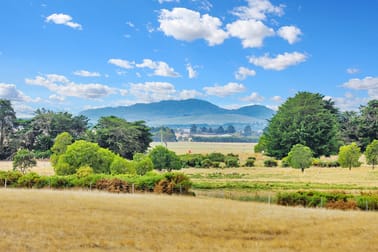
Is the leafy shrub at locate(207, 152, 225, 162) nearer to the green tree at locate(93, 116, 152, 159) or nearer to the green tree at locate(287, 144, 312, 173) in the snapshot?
the green tree at locate(93, 116, 152, 159)

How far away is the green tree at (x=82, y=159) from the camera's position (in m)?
56.5

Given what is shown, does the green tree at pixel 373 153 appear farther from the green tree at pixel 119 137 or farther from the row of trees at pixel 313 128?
the green tree at pixel 119 137

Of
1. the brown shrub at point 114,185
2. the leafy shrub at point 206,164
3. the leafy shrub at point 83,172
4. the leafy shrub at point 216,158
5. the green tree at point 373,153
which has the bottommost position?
the brown shrub at point 114,185

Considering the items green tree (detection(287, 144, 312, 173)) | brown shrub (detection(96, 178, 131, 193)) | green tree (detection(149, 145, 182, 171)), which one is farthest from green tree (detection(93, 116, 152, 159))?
brown shrub (detection(96, 178, 131, 193))

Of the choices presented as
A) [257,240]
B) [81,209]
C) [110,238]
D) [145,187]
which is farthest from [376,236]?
[145,187]

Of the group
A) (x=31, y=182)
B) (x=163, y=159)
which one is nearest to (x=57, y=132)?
(x=163, y=159)

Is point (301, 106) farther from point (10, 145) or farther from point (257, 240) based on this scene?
point (257, 240)

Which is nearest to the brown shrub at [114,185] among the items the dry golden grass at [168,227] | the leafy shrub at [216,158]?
the dry golden grass at [168,227]

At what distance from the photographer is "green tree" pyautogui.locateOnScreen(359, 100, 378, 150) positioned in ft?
367

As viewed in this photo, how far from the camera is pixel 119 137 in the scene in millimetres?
106188

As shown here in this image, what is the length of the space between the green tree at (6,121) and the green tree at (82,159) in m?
62.5

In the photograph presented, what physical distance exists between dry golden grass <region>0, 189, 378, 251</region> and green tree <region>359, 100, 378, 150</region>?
89807 mm

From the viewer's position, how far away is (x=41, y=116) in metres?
119

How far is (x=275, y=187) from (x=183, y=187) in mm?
15470
